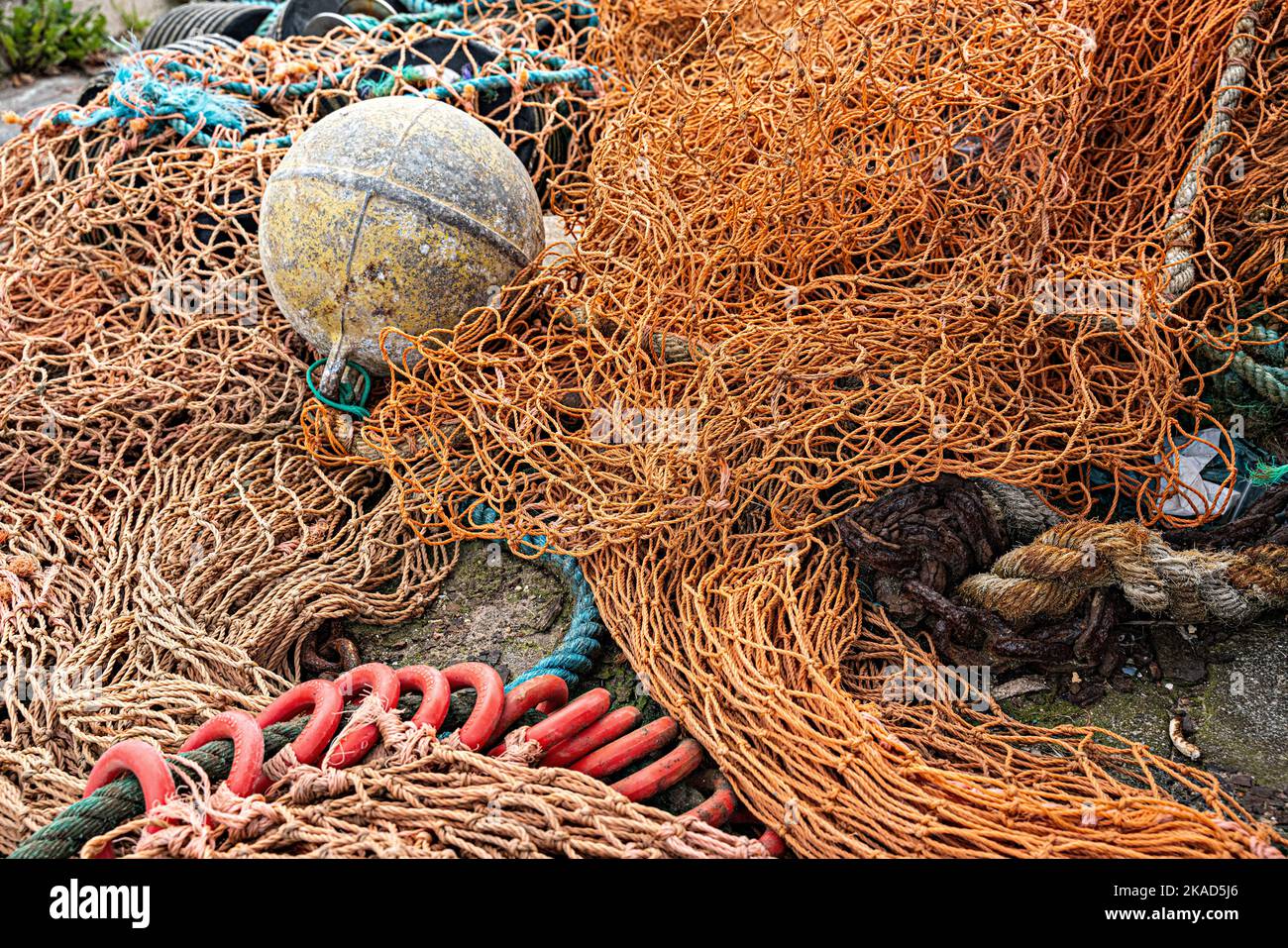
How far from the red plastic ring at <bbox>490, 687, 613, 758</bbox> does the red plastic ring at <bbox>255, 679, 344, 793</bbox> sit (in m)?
0.44

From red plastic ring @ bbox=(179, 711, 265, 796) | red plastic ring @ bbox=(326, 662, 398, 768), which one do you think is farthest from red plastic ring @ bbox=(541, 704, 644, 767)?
red plastic ring @ bbox=(179, 711, 265, 796)

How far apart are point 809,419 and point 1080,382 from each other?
0.86 meters

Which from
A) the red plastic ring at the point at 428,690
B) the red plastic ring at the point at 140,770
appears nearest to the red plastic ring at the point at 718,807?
the red plastic ring at the point at 428,690

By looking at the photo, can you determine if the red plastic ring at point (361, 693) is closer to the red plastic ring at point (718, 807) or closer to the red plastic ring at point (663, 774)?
the red plastic ring at point (663, 774)

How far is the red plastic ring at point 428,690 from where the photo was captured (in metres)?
2.77

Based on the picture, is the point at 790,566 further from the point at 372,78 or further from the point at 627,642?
the point at 372,78

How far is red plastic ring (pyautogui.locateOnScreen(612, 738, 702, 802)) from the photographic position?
2754mm

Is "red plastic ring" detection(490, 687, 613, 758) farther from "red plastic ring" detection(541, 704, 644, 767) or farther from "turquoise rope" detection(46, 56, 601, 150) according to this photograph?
"turquoise rope" detection(46, 56, 601, 150)

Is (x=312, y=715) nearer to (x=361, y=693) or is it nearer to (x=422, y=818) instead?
(x=361, y=693)

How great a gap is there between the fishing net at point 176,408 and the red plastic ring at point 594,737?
0.96 metres

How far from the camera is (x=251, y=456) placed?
395 cm
